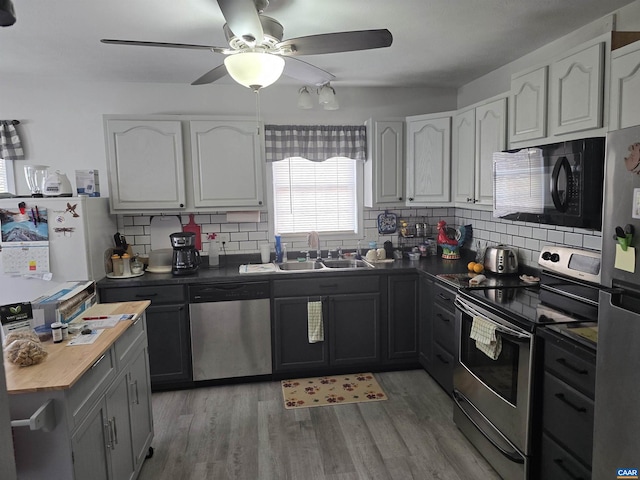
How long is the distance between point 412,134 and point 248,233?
1666 mm

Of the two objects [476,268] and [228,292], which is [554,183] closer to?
[476,268]

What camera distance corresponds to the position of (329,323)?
345 cm

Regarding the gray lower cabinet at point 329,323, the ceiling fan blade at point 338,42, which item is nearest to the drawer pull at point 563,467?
the gray lower cabinet at point 329,323

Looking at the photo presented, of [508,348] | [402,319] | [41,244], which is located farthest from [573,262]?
[41,244]

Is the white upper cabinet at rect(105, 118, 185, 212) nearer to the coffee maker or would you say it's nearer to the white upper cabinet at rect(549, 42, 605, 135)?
the coffee maker

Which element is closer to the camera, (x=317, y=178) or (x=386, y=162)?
(x=386, y=162)

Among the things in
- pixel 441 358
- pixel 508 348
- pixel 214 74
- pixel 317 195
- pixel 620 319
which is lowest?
pixel 441 358

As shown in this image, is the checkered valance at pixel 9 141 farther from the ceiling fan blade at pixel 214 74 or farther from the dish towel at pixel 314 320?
the dish towel at pixel 314 320

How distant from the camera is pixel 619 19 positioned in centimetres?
227

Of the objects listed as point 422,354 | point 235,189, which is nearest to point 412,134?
point 235,189

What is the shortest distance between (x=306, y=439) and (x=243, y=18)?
2.33 meters

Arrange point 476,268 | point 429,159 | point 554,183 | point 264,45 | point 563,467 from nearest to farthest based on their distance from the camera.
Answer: point 563,467 → point 264,45 → point 554,183 → point 476,268 → point 429,159

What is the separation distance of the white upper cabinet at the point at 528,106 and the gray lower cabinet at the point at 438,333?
43.2 inches

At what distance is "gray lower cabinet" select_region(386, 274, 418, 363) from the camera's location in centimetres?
351
